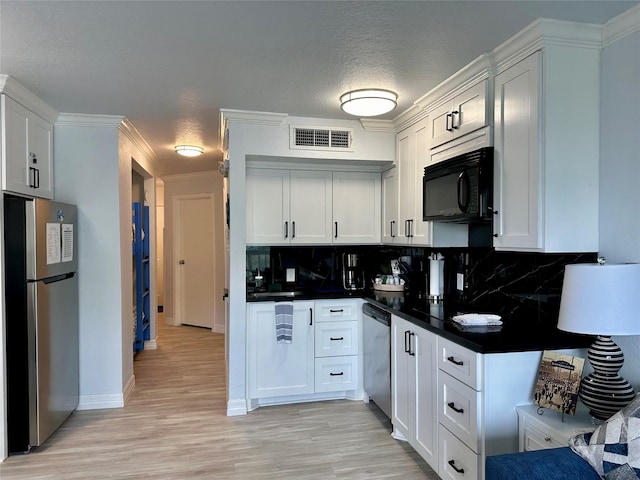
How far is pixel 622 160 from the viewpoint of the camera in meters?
1.96

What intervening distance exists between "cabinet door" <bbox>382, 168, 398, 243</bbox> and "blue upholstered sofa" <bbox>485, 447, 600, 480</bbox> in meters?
2.32

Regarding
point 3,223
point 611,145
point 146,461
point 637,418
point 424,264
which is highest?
point 611,145

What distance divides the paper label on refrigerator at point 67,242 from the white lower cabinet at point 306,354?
4.61 ft

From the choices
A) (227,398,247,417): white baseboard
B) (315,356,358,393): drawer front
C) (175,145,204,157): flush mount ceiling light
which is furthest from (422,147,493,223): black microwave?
(175,145,204,157): flush mount ceiling light

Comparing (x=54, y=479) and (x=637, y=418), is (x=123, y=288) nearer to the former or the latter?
(x=54, y=479)

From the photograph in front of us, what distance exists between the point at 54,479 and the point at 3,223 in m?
1.56

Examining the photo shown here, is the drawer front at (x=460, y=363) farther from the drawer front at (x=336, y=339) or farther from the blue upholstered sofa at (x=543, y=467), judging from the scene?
the drawer front at (x=336, y=339)

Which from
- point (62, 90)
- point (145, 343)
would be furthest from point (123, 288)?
point (145, 343)

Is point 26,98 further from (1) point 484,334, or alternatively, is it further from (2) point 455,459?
(2) point 455,459

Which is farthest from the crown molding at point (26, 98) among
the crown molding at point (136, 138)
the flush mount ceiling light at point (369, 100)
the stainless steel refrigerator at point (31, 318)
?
the flush mount ceiling light at point (369, 100)

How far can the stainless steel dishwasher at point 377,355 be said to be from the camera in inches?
117

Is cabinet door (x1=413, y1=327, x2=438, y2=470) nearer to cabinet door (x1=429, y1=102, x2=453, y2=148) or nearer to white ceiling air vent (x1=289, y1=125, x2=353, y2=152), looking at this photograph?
cabinet door (x1=429, y1=102, x2=453, y2=148)

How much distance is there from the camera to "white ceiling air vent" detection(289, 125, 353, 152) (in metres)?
3.46

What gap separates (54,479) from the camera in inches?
96.7
